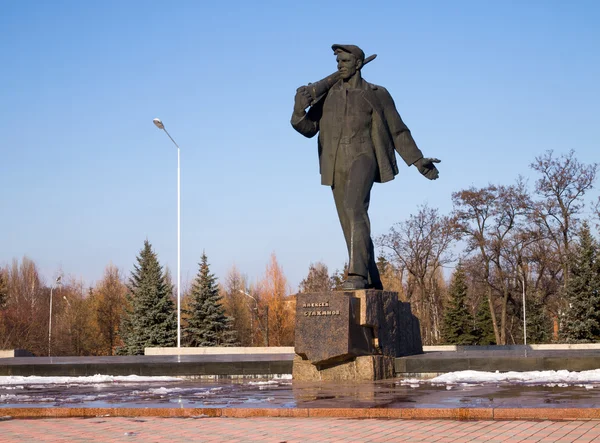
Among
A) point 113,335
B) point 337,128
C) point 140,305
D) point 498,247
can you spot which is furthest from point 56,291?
point 337,128

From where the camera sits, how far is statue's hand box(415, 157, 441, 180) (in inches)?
419

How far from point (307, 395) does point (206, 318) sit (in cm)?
2979

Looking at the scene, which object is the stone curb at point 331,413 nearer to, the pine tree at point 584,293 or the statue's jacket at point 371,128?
the statue's jacket at point 371,128

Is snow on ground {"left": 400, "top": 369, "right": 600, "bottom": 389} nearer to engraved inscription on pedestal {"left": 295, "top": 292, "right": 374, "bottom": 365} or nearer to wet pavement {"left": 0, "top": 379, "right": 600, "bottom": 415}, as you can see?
wet pavement {"left": 0, "top": 379, "right": 600, "bottom": 415}

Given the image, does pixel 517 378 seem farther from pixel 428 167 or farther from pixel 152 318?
pixel 152 318

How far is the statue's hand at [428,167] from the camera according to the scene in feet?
34.9

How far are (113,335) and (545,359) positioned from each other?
4823 cm

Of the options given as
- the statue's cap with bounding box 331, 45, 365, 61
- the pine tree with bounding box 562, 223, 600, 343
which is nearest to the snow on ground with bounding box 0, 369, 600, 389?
the statue's cap with bounding box 331, 45, 365, 61

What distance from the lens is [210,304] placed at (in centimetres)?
3734

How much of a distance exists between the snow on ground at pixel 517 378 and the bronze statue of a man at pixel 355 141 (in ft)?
5.28

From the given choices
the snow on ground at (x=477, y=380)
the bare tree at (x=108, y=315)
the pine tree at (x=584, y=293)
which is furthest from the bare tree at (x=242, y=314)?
the snow on ground at (x=477, y=380)

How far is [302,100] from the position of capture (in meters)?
10.6

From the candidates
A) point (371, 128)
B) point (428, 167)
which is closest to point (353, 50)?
point (371, 128)

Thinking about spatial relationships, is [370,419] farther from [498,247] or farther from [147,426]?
[498,247]
